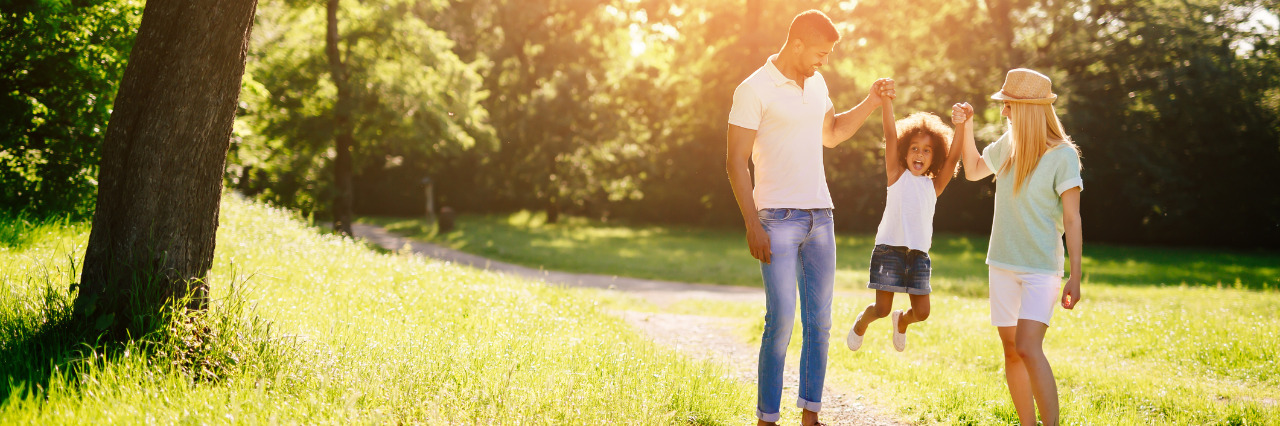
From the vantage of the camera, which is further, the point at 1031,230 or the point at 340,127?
the point at 340,127

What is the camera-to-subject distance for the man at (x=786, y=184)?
376 cm

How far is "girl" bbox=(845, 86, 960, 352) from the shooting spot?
15.5 feet

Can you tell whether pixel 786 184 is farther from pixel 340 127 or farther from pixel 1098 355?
pixel 340 127

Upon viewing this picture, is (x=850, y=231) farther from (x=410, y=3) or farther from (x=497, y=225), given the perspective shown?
(x=410, y=3)

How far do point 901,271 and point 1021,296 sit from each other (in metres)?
0.92

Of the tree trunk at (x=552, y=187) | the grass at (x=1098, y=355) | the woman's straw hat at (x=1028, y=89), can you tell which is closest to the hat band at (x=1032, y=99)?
the woman's straw hat at (x=1028, y=89)

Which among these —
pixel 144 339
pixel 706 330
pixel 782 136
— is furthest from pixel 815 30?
pixel 706 330

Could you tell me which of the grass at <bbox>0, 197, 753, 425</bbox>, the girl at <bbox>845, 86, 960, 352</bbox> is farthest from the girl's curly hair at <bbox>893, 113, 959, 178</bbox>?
the grass at <bbox>0, 197, 753, 425</bbox>

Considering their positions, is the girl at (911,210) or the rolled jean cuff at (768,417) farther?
the girl at (911,210)

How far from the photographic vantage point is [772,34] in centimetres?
2794

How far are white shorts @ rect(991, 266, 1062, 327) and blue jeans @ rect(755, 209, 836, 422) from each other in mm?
841

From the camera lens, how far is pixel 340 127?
1998cm

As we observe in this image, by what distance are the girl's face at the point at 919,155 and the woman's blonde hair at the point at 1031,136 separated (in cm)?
87

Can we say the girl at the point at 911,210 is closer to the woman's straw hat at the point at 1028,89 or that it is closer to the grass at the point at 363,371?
the woman's straw hat at the point at 1028,89
